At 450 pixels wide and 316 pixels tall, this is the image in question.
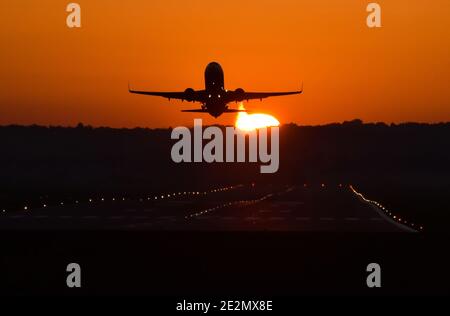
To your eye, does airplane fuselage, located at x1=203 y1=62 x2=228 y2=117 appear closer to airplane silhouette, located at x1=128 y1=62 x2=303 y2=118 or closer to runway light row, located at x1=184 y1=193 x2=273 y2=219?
airplane silhouette, located at x1=128 y1=62 x2=303 y2=118

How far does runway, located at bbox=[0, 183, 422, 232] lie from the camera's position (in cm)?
7431

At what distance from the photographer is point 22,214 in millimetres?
88250

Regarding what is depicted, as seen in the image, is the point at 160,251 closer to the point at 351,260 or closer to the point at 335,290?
the point at 351,260

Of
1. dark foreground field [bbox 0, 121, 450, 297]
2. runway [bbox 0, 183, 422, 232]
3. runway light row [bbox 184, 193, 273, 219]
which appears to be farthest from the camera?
runway light row [bbox 184, 193, 273, 219]

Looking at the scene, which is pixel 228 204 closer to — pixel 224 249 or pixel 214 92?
→ pixel 214 92

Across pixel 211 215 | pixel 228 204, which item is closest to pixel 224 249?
pixel 211 215

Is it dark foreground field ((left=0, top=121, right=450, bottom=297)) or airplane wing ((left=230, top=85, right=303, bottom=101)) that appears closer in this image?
dark foreground field ((left=0, top=121, right=450, bottom=297))

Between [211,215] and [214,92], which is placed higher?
[214,92]

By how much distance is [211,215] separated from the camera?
89.7 m

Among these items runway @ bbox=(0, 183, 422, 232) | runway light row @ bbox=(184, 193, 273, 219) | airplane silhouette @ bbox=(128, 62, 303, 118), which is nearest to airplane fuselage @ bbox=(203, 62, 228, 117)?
airplane silhouette @ bbox=(128, 62, 303, 118)

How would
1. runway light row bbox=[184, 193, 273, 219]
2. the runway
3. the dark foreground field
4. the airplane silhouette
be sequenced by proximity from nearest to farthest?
the dark foreground field
the runway
runway light row bbox=[184, 193, 273, 219]
the airplane silhouette

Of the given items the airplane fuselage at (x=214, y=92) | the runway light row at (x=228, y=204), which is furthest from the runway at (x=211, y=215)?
the airplane fuselage at (x=214, y=92)
